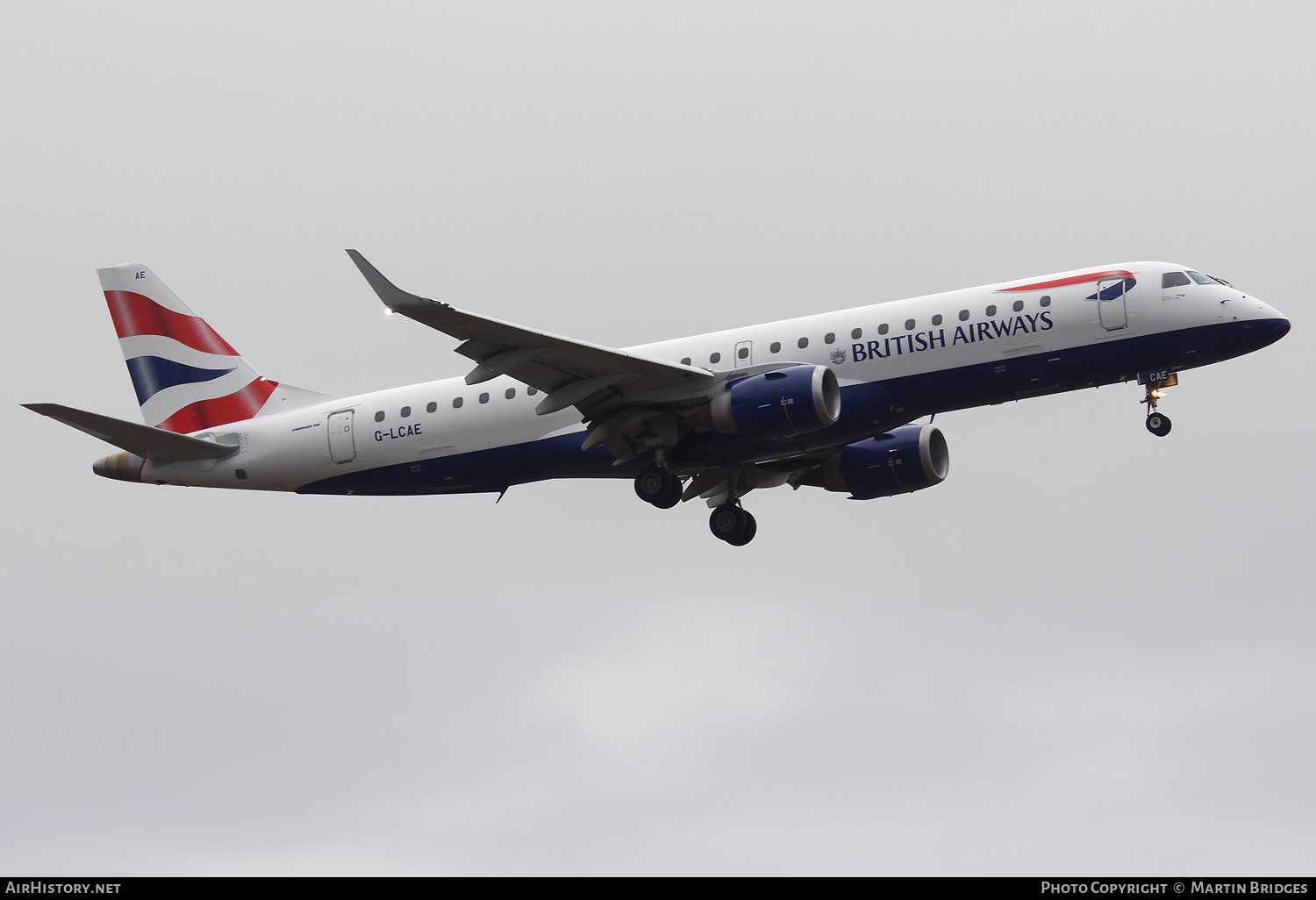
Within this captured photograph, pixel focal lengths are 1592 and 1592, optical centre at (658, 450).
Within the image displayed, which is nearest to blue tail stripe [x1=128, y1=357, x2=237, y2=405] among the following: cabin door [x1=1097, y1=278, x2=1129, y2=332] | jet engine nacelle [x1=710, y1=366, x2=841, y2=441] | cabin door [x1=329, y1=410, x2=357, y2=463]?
cabin door [x1=329, y1=410, x2=357, y2=463]

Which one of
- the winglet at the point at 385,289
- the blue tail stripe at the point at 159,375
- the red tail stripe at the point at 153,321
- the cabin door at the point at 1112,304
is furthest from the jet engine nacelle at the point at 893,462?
the red tail stripe at the point at 153,321

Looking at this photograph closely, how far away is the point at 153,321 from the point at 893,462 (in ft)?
68.1

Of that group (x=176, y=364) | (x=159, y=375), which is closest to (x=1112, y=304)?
(x=176, y=364)

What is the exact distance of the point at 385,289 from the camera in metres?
31.4

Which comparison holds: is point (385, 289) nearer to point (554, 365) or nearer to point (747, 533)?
point (554, 365)

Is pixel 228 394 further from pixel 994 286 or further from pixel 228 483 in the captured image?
pixel 994 286

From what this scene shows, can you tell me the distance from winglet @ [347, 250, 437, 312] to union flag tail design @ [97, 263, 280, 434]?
12.0 m

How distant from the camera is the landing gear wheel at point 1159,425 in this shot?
35.6 m

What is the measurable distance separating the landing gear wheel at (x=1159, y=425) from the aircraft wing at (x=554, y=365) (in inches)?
389

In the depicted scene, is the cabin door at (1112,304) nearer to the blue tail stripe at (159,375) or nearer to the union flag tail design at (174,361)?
the union flag tail design at (174,361)

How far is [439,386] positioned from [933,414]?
12333mm

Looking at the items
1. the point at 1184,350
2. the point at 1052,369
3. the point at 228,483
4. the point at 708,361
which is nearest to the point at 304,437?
the point at 228,483

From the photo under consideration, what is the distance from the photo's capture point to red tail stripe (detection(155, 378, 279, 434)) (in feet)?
140

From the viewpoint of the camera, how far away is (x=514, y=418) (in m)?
39.0
